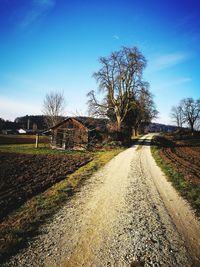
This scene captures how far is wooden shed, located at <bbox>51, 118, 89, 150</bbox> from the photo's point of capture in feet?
101

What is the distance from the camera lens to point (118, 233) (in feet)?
18.4

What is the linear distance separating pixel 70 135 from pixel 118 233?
26728 mm

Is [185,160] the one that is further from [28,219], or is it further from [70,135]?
[70,135]

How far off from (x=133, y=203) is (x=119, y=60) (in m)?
31.3

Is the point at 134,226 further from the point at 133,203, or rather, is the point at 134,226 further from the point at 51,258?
the point at 51,258

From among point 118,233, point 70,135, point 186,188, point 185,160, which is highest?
point 70,135

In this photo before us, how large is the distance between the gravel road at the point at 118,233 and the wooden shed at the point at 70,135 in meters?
21.6

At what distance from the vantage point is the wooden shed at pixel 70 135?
3080cm

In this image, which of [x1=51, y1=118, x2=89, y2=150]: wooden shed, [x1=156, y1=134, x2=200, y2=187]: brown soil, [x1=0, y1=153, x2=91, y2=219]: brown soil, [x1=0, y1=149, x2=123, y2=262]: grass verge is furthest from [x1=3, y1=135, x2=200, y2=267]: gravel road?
[x1=51, y1=118, x2=89, y2=150]: wooden shed

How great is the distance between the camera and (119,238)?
5359 mm

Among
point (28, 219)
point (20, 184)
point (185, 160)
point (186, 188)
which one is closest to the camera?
point (28, 219)

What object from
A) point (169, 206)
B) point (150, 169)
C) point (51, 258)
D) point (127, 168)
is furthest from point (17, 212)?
point (150, 169)

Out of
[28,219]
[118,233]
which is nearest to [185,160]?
[118,233]

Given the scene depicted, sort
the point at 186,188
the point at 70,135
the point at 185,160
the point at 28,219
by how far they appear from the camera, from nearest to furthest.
Answer: the point at 28,219 → the point at 186,188 → the point at 185,160 → the point at 70,135
